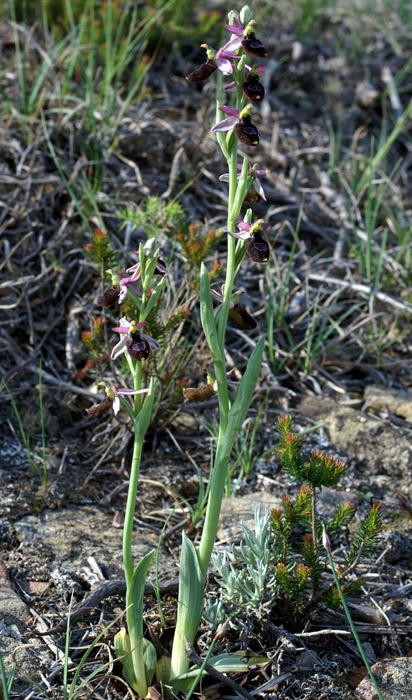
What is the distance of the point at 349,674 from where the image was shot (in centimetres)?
192

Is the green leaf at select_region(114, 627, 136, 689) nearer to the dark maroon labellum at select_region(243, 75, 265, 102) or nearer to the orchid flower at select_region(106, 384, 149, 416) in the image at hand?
the orchid flower at select_region(106, 384, 149, 416)

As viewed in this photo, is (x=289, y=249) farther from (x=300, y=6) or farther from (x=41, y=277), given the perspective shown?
(x=300, y=6)

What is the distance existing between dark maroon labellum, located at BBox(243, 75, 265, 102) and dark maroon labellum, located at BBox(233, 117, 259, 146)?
0.05m

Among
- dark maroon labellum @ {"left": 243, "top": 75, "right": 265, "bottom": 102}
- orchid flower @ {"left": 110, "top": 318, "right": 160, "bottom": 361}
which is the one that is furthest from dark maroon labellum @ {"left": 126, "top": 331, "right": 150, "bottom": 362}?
dark maroon labellum @ {"left": 243, "top": 75, "right": 265, "bottom": 102}

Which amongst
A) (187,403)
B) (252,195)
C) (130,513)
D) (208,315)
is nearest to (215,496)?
(130,513)

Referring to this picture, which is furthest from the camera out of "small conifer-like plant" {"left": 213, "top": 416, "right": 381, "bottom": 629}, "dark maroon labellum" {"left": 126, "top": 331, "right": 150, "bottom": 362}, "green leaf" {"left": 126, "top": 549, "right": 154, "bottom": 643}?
"small conifer-like plant" {"left": 213, "top": 416, "right": 381, "bottom": 629}

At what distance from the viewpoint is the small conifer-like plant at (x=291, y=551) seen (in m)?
1.88

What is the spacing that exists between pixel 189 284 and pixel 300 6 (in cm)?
387

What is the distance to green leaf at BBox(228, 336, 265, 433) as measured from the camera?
167 cm

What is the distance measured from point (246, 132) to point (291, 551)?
123 cm

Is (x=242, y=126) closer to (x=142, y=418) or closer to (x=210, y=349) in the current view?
(x=210, y=349)

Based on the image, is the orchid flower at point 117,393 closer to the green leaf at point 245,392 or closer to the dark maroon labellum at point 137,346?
the dark maroon labellum at point 137,346

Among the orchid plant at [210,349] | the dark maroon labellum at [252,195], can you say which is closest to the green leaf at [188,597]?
the orchid plant at [210,349]

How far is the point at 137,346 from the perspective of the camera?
1.55 metres
